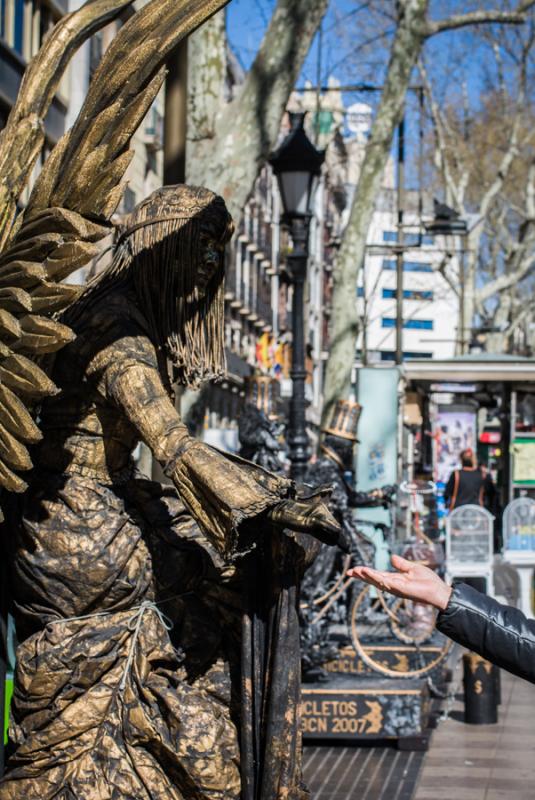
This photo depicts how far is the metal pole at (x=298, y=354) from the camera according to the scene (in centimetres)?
1302

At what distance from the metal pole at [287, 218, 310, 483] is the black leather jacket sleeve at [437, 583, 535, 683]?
30.8 ft

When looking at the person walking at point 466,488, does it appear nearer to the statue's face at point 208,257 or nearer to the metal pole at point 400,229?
the metal pole at point 400,229

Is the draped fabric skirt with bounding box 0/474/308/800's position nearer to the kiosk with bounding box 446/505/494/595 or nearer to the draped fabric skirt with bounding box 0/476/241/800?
the draped fabric skirt with bounding box 0/476/241/800

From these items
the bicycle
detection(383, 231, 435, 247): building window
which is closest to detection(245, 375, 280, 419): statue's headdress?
the bicycle

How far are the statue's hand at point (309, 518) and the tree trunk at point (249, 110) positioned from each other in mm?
7177

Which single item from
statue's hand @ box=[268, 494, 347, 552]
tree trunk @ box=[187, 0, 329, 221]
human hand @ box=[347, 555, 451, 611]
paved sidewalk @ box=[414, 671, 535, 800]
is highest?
tree trunk @ box=[187, 0, 329, 221]

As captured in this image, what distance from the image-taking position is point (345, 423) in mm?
15133

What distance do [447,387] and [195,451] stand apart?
78.0 ft

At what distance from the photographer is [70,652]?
4.44 metres

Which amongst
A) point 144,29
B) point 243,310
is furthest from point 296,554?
point 243,310

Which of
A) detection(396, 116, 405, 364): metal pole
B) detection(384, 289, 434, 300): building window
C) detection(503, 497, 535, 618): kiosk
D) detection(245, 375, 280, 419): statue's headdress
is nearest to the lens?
detection(503, 497, 535, 618): kiosk

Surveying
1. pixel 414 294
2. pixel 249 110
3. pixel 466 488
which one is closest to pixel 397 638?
pixel 249 110

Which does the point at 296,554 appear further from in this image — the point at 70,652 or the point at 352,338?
the point at 352,338

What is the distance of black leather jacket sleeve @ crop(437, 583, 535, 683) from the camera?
347cm
